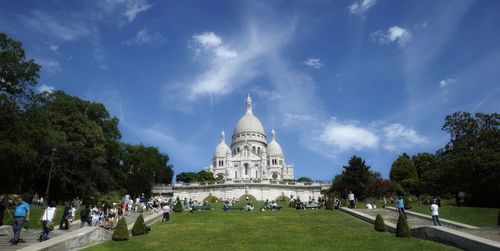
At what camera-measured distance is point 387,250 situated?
1745cm

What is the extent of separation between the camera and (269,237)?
21.4 metres

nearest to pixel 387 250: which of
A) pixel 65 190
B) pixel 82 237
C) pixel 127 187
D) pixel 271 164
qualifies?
pixel 82 237

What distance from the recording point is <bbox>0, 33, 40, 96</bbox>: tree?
33.7 metres

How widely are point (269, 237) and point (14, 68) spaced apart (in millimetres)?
23294

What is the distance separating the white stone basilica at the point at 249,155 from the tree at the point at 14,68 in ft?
276

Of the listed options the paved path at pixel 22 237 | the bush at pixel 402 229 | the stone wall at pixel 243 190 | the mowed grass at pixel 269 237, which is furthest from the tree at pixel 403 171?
the paved path at pixel 22 237

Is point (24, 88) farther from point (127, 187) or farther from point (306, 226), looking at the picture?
point (127, 187)

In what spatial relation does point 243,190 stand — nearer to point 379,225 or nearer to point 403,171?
point 403,171

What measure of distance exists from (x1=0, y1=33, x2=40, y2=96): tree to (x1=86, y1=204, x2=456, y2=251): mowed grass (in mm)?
15344

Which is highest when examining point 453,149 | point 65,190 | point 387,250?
point 453,149

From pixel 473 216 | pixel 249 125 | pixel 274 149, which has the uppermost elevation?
pixel 249 125

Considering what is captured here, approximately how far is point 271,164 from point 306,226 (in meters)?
104

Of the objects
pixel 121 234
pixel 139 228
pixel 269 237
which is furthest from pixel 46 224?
pixel 269 237

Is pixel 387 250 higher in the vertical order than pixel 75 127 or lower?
lower
